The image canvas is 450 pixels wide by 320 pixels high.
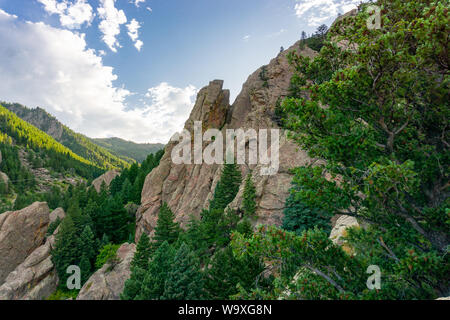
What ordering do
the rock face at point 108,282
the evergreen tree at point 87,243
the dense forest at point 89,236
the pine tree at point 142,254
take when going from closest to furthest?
1. the rock face at point 108,282
2. the pine tree at point 142,254
3. the dense forest at point 89,236
4. the evergreen tree at point 87,243

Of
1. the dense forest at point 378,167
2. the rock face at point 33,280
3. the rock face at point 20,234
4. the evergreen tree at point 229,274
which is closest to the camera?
the dense forest at point 378,167

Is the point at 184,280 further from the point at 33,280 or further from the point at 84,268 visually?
the point at 33,280

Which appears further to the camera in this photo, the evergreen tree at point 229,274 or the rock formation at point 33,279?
the rock formation at point 33,279

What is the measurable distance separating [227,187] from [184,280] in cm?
1757

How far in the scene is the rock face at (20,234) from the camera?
3469cm

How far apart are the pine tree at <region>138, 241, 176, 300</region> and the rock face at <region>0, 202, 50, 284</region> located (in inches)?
1296

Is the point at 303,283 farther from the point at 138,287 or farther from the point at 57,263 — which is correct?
the point at 57,263

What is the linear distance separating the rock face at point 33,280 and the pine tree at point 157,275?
76.0 ft

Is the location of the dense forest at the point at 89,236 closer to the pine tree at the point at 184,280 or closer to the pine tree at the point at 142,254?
the pine tree at the point at 142,254

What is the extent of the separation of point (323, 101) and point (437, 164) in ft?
10.6

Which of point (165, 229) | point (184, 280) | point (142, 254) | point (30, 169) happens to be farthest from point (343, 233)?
point (30, 169)

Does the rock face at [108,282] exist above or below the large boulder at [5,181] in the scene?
below

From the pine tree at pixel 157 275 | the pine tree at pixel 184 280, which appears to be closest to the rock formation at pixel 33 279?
the pine tree at pixel 157 275

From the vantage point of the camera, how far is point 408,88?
19.1 feet
